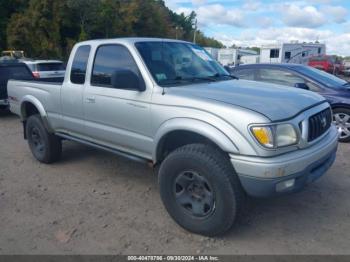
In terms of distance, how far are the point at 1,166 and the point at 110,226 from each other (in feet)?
9.50

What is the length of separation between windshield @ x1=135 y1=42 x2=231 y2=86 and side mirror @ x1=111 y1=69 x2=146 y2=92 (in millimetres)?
175

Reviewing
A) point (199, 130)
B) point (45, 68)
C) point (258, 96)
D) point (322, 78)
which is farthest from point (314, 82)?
point (45, 68)

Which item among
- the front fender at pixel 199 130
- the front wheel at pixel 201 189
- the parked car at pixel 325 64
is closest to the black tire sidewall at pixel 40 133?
the front fender at pixel 199 130

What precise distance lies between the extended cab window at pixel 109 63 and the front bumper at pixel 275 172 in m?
1.72

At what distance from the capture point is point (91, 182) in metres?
→ 4.96

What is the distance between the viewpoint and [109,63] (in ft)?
14.2

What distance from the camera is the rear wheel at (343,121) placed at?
6.75 metres

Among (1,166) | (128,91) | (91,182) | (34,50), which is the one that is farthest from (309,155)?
(34,50)

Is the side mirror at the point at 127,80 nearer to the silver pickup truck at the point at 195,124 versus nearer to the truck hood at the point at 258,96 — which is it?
the silver pickup truck at the point at 195,124

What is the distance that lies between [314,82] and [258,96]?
412 centimetres

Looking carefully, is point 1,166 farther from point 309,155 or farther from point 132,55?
point 309,155

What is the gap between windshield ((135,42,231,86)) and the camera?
3.92 meters

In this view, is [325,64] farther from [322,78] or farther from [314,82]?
[314,82]

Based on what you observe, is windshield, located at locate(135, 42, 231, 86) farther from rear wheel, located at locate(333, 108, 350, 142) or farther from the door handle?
rear wheel, located at locate(333, 108, 350, 142)
